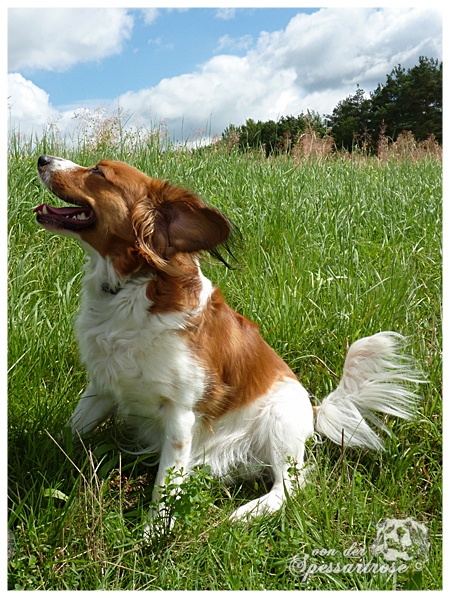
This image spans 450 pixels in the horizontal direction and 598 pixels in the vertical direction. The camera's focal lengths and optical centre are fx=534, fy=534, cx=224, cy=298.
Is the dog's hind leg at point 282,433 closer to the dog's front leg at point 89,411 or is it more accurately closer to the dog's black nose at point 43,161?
the dog's front leg at point 89,411

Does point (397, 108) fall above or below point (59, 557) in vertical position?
above

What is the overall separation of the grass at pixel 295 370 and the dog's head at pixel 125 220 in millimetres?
634

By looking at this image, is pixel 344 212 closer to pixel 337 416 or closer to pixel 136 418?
pixel 337 416

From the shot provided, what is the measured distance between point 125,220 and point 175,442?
1016mm

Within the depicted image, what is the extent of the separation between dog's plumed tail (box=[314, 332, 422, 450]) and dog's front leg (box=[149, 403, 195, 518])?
0.81m

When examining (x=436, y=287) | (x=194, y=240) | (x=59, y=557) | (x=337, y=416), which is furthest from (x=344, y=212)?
(x=59, y=557)

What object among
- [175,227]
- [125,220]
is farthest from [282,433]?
[125,220]

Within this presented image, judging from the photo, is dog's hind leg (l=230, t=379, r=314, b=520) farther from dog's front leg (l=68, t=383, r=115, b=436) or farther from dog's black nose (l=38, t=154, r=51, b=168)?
dog's black nose (l=38, t=154, r=51, b=168)

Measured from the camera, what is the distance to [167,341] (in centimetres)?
236

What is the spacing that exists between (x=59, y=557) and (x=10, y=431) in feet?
2.46

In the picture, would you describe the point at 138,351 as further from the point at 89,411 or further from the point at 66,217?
the point at 66,217

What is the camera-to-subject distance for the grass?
6.75ft

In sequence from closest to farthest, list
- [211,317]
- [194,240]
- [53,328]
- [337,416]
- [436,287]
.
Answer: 1. [194,240]
2. [211,317]
3. [337,416]
4. [53,328]
5. [436,287]

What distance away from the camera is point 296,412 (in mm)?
2668
